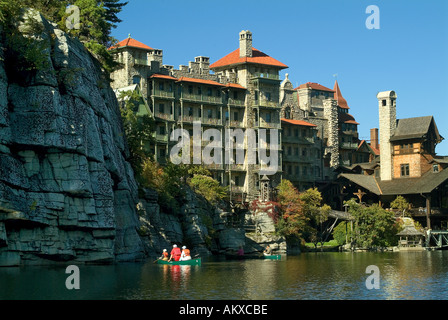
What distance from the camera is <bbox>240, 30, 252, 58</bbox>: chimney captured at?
357ft

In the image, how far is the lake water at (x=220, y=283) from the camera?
145ft

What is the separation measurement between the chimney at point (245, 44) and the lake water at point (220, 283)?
158ft

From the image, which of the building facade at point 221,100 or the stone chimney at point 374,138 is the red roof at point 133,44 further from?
the stone chimney at point 374,138

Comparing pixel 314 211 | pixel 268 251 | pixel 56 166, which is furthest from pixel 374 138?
pixel 56 166

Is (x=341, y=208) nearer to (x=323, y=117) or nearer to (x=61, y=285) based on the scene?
(x=323, y=117)

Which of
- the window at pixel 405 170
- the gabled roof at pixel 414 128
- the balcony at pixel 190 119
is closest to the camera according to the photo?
the balcony at pixel 190 119

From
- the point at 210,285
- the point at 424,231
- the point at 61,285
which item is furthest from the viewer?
the point at 424,231

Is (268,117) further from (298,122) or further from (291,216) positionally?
(291,216)

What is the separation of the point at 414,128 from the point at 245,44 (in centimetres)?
2918

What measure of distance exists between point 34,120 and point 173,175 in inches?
1155

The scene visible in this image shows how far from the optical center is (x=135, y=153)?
244 ft

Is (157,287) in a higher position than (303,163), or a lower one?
lower

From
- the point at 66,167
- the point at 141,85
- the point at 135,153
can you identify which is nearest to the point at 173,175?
the point at 135,153

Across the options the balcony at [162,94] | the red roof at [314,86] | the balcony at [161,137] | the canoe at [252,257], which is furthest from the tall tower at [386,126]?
the canoe at [252,257]
